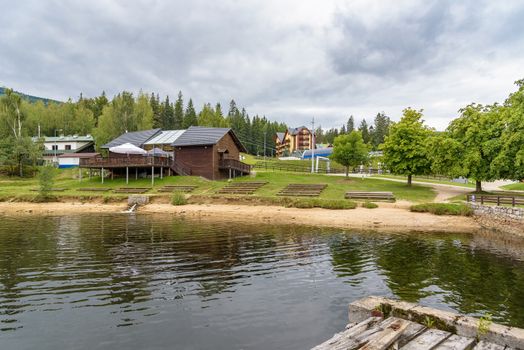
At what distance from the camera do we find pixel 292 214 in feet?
97.5

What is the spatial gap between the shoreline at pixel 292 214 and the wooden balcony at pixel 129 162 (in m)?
10.1

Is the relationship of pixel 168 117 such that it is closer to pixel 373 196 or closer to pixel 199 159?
pixel 199 159

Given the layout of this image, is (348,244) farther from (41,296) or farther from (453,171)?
(453,171)

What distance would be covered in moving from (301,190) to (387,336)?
32254 mm

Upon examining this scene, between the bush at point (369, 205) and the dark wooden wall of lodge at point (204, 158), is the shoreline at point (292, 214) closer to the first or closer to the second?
the bush at point (369, 205)

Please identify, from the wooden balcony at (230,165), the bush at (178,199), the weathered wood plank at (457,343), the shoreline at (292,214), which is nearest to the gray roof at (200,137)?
the wooden balcony at (230,165)

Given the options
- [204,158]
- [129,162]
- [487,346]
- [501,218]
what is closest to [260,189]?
[204,158]

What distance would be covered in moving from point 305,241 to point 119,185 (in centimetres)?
3302

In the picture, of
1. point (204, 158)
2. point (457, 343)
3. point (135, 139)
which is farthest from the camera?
point (135, 139)

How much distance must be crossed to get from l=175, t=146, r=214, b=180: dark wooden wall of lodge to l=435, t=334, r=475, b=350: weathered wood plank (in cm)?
4266

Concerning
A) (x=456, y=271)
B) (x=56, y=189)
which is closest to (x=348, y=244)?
(x=456, y=271)

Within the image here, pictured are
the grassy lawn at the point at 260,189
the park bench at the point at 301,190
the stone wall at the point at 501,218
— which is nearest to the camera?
the stone wall at the point at 501,218

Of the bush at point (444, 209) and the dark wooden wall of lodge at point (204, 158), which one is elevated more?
the dark wooden wall of lodge at point (204, 158)

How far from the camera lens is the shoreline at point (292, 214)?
25438 millimetres
